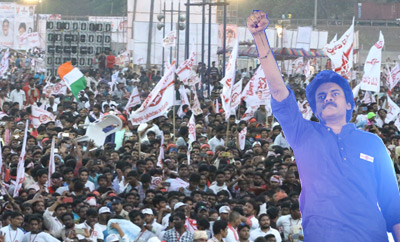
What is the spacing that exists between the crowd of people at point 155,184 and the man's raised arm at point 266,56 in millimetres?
A: 5450

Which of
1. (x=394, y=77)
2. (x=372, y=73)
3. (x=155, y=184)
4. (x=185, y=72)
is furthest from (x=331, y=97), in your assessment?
(x=394, y=77)

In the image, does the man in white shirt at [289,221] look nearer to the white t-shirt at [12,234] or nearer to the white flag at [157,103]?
the white t-shirt at [12,234]

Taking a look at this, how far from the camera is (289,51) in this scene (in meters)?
38.6

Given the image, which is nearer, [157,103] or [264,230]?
[264,230]

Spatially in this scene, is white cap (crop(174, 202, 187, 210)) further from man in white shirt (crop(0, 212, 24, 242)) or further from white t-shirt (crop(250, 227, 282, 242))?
man in white shirt (crop(0, 212, 24, 242))

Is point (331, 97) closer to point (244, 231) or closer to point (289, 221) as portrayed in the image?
point (244, 231)

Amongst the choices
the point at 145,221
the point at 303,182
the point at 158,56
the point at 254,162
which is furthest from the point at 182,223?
the point at 158,56

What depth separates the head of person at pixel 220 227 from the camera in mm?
10086

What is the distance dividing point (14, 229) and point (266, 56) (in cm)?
623

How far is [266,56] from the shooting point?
4172mm

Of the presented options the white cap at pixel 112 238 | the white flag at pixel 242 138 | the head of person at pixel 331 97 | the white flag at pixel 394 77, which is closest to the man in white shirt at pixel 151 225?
the white cap at pixel 112 238

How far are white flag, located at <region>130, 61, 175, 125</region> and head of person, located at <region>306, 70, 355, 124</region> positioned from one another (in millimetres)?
11280

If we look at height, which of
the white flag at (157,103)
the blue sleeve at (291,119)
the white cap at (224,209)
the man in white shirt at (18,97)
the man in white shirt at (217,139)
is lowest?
the white cap at (224,209)

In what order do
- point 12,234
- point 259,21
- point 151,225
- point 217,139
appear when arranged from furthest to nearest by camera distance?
1. point 217,139
2. point 151,225
3. point 12,234
4. point 259,21
